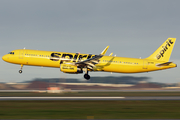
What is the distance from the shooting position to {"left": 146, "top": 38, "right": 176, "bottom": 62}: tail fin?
63.4 metres

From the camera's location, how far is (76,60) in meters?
56.6

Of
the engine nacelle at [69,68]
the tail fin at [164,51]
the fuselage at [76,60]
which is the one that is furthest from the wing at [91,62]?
the tail fin at [164,51]

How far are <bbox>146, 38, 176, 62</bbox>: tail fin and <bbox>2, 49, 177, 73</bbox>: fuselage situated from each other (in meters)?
2.52

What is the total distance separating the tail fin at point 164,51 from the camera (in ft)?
208

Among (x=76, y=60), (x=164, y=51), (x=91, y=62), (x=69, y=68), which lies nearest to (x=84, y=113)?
(x=69, y=68)

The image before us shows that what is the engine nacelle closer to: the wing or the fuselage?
the wing

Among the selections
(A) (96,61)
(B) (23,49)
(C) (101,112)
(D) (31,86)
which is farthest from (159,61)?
(D) (31,86)

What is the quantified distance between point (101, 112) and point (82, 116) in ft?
9.38

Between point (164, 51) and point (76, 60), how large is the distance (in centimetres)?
2246

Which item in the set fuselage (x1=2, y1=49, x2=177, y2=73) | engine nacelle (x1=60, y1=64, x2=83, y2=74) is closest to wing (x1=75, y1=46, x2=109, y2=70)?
fuselage (x1=2, y1=49, x2=177, y2=73)

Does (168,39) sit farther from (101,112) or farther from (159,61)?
(101,112)

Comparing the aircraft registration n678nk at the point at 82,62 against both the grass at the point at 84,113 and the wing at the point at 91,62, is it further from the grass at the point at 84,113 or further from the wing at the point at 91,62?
the grass at the point at 84,113

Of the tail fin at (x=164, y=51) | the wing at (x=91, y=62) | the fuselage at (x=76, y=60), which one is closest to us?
the wing at (x=91, y=62)

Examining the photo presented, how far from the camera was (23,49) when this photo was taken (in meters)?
58.4
